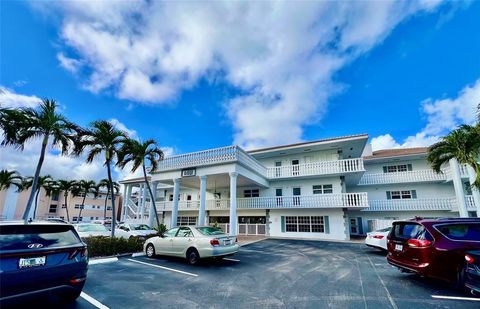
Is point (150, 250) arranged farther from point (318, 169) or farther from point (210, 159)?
point (318, 169)

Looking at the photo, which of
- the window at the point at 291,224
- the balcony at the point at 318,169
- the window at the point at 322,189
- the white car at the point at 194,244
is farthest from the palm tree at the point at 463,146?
the white car at the point at 194,244

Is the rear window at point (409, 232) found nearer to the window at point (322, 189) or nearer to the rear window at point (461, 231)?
the rear window at point (461, 231)


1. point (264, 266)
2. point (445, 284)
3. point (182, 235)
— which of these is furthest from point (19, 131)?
point (445, 284)

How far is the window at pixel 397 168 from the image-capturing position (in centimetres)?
2113

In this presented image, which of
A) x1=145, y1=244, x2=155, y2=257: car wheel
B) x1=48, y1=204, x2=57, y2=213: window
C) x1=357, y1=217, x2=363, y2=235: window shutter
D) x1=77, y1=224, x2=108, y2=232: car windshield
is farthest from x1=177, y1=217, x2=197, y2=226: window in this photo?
x1=48, y1=204, x2=57, y2=213: window

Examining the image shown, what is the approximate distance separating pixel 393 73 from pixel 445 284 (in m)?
11.2

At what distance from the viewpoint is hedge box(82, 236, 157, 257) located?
9750mm

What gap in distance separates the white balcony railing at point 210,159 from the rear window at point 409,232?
951 cm

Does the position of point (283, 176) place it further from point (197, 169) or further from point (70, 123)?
point (70, 123)

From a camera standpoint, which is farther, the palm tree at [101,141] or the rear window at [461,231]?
the palm tree at [101,141]

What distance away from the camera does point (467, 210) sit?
1664 centimetres

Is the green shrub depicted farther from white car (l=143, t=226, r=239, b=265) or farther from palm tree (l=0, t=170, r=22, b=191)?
palm tree (l=0, t=170, r=22, b=191)

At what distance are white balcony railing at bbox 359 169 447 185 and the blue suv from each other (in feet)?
74.8

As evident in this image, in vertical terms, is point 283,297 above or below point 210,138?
below
